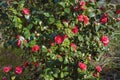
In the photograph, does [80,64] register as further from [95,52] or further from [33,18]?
[33,18]

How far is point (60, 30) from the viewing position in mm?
3410

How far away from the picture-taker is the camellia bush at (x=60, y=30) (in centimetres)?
341

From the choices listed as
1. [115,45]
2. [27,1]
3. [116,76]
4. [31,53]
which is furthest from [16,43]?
[115,45]

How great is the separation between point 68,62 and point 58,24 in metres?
0.43

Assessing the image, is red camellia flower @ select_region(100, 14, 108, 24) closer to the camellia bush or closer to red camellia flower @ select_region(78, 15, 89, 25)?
the camellia bush

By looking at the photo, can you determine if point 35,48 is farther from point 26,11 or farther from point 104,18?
Answer: point 104,18

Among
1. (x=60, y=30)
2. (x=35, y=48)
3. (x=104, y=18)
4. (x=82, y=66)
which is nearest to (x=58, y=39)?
(x=60, y=30)

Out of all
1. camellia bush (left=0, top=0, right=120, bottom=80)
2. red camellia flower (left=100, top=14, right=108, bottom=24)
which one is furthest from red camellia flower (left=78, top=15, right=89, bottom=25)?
red camellia flower (left=100, top=14, right=108, bottom=24)

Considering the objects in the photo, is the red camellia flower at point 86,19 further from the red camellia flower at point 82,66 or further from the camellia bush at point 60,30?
the red camellia flower at point 82,66

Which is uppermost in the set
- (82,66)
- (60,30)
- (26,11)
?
(26,11)

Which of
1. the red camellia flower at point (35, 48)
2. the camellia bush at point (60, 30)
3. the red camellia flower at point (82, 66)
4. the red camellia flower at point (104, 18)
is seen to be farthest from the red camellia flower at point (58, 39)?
the red camellia flower at point (104, 18)

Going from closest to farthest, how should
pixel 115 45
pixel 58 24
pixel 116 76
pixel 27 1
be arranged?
pixel 58 24, pixel 27 1, pixel 116 76, pixel 115 45

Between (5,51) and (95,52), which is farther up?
(95,52)

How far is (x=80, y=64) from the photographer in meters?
3.53
